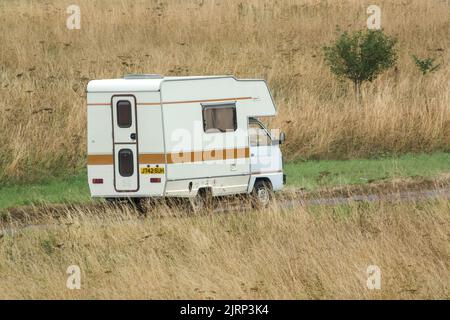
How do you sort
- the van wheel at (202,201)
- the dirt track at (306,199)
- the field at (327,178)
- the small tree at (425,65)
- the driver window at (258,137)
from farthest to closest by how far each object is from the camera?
the small tree at (425,65) → the field at (327,178) → the driver window at (258,137) → the van wheel at (202,201) → the dirt track at (306,199)

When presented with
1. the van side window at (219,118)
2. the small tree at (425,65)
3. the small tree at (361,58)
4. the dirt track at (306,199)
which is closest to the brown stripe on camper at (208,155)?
the van side window at (219,118)

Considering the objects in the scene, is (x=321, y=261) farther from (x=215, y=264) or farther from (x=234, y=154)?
(x=234, y=154)

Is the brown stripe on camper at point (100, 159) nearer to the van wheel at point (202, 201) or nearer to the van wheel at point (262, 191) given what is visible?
the van wheel at point (202, 201)

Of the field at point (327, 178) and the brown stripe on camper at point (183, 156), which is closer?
the brown stripe on camper at point (183, 156)

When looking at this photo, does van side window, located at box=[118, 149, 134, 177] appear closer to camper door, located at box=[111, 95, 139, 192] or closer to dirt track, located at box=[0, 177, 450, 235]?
camper door, located at box=[111, 95, 139, 192]

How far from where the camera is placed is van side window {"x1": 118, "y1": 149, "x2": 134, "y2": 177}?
2093 centimetres

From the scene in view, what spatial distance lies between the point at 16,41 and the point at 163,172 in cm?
1505

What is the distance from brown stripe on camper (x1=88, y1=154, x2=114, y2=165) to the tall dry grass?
4.37 metres

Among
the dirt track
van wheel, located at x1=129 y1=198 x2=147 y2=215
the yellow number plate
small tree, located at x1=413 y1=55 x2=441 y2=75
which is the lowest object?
the dirt track

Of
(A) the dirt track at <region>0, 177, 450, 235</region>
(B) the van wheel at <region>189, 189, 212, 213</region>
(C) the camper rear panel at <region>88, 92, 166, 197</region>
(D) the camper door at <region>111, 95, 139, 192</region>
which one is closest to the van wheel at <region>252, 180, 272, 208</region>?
(A) the dirt track at <region>0, 177, 450, 235</region>

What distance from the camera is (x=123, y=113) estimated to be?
21.0m

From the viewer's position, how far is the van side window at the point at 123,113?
2095 centimetres

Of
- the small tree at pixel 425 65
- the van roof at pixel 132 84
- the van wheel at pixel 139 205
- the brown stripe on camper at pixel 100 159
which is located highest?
the van roof at pixel 132 84

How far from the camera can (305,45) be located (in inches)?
1406
